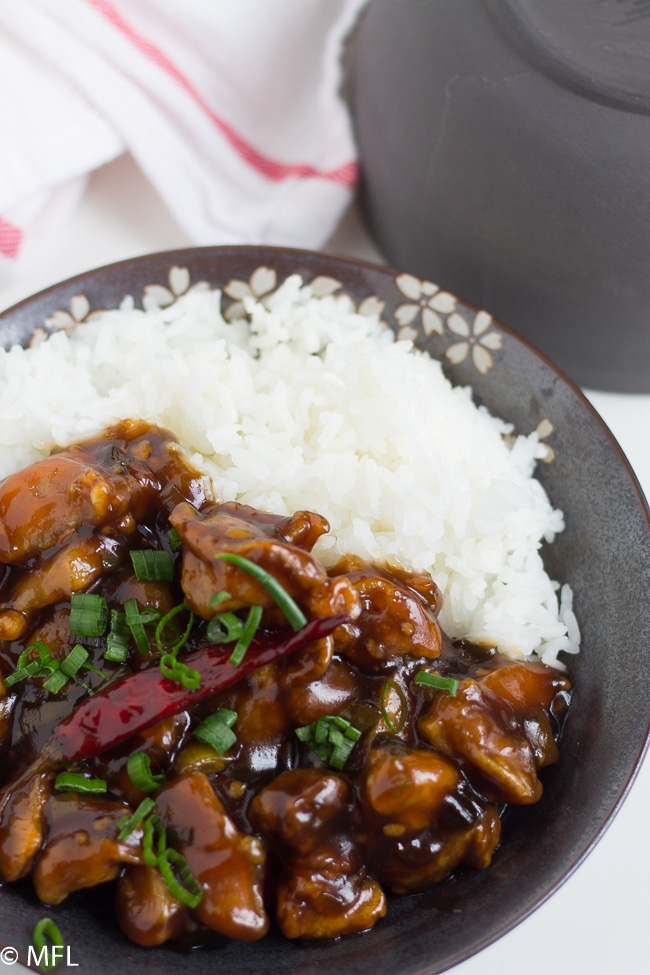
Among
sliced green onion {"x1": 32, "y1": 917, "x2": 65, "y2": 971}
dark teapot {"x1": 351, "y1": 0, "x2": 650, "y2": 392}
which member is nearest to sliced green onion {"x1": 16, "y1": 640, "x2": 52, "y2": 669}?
sliced green onion {"x1": 32, "y1": 917, "x2": 65, "y2": 971}

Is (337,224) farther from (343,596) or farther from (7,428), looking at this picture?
(343,596)

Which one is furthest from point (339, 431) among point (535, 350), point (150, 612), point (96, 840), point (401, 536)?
point (96, 840)

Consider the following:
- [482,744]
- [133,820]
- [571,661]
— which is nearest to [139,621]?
[133,820]

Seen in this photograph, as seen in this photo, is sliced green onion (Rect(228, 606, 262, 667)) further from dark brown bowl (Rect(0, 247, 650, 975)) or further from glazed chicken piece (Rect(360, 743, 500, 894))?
dark brown bowl (Rect(0, 247, 650, 975))

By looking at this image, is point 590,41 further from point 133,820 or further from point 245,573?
point 133,820

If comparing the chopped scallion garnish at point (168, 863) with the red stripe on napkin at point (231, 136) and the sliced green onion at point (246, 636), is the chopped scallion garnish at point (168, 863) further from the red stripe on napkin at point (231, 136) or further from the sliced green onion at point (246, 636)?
the red stripe on napkin at point (231, 136)
